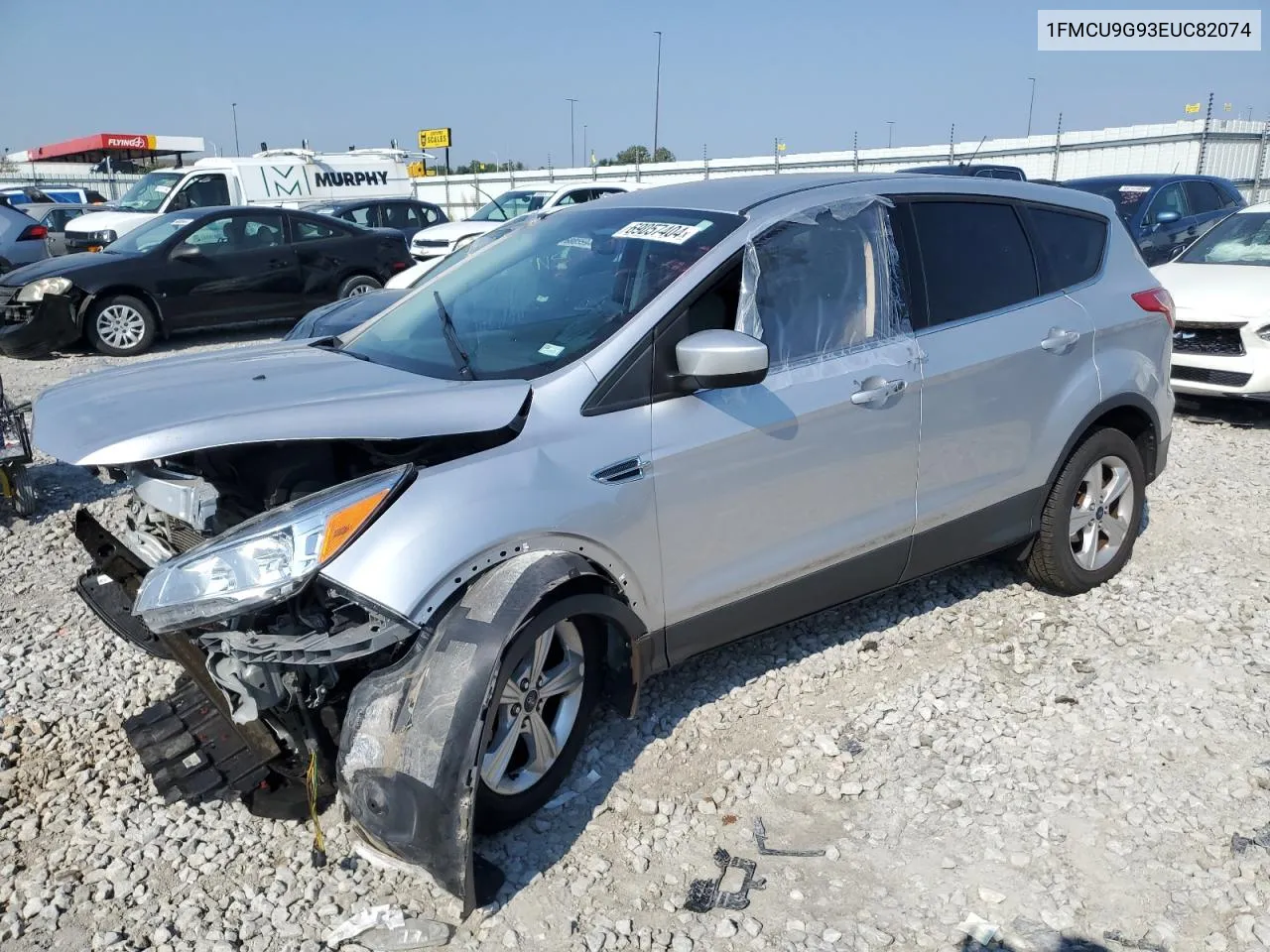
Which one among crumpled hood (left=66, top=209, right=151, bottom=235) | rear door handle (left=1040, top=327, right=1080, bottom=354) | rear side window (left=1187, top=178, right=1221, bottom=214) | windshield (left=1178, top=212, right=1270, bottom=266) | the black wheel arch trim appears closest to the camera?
rear door handle (left=1040, top=327, right=1080, bottom=354)

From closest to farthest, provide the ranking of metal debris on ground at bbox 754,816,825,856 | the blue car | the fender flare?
the fender flare
metal debris on ground at bbox 754,816,825,856
the blue car

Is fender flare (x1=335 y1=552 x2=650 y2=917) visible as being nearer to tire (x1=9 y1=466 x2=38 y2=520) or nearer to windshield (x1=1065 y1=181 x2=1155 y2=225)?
tire (x1=9 y1=466 x2=38 y2=520)

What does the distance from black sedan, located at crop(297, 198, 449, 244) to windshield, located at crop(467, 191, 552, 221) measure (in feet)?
2.65

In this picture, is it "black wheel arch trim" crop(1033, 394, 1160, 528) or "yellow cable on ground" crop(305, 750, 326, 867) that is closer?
"yellow cable on ground" crop(305, 750, 326, 867)

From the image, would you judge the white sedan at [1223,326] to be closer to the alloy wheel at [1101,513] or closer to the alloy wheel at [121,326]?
the alloy wheel at [1101,513]

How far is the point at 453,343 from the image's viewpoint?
345 cm

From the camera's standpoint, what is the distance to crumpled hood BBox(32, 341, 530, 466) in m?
2.60

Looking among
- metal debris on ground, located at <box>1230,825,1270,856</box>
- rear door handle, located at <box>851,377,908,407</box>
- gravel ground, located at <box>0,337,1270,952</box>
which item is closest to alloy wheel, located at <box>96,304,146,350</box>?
gravel ground, located at <box>0,337,1270,952</box>

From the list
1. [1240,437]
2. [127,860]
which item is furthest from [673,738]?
[1240,437]

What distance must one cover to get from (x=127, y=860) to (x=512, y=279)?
7.48 ft

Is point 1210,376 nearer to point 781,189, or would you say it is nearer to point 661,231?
point 781,189

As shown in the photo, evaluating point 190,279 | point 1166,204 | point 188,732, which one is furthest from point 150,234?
point 1166,204

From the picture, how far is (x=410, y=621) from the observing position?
2.59 m

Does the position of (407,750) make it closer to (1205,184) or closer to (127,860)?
(127,860)
